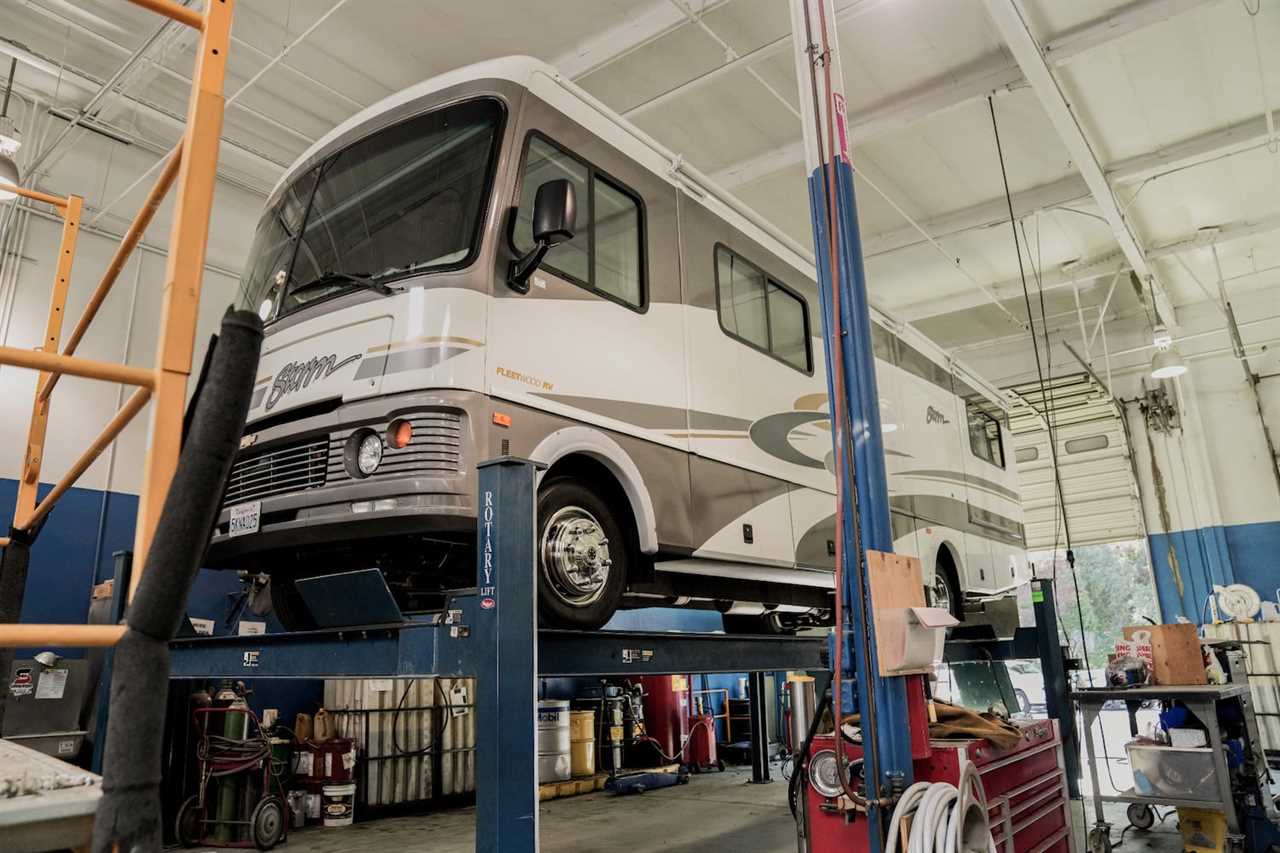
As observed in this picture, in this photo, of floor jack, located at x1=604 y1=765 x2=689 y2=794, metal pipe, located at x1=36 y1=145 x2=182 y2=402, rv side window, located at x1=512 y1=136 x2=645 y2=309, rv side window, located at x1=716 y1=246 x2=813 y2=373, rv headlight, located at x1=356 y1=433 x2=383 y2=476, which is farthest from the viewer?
floor jack, located at x1=604 y1=765 x2=689 y2=794

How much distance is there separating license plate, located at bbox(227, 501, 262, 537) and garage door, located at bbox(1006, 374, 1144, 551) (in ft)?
35.6

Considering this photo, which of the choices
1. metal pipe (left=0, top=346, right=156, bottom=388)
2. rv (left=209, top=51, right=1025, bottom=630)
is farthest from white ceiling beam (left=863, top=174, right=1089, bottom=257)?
metal pipe (left=0, top=346, right=156, bottom=388)

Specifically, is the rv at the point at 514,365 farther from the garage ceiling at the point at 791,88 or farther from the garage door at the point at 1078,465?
the garage door at the point at 1078,465

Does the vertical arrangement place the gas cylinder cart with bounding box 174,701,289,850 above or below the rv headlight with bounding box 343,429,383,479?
below

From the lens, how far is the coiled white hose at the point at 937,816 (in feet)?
8.71

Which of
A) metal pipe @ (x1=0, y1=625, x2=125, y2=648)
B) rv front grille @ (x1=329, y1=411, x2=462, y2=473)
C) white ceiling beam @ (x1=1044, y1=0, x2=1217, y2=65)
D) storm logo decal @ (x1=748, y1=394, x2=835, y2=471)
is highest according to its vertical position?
white ceiling beam @ (x1=1044, y1=0, x2=1217, y2=65)

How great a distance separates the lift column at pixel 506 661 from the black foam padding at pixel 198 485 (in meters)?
1.25

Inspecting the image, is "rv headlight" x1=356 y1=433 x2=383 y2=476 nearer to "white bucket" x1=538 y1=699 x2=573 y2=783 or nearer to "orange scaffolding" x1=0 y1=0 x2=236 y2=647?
"orange scaffolding" x1=0 y1=0 x2=236 y2=647

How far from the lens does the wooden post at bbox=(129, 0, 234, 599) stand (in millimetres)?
1232

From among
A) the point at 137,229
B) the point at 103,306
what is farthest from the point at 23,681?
the point at 137,229

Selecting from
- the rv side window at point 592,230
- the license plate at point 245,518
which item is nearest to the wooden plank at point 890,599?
the rv side window at point 592,230

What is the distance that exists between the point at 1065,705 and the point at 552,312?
171 inches

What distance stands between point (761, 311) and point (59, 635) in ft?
14.5

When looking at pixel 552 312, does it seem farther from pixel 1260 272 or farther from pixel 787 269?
pixel 1260 272
